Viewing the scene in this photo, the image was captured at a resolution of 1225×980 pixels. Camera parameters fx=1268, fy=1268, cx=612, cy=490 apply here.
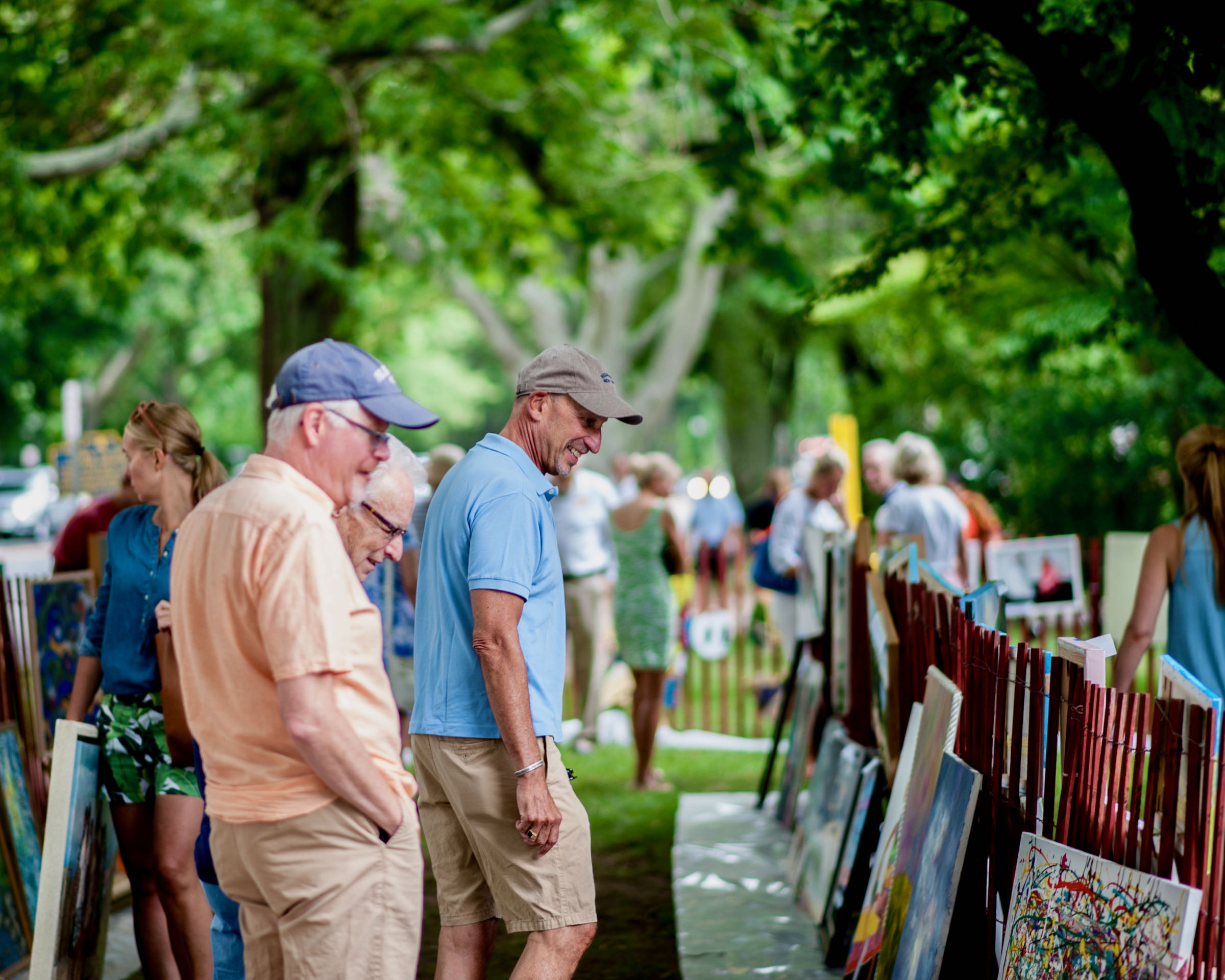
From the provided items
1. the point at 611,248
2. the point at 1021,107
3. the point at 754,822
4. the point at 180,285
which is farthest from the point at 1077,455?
the point at 180,285

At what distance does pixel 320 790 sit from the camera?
244 cm

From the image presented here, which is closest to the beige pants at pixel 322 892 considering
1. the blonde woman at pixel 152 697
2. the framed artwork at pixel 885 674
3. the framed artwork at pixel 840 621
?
the blonde woman at pixel 152 697

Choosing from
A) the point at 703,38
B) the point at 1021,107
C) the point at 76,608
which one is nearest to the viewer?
the point at 1021,107

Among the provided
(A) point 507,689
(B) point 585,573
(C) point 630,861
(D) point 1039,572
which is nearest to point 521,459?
(A) point 507,689

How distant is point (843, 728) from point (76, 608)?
3.66m

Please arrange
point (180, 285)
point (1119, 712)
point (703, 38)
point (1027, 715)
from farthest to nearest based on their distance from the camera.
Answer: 1. point (180, 285)
2. point (703, 38)
3. point (1027, 715)
4. point (1119, 712)

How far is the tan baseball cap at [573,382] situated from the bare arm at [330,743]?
120 centimetres

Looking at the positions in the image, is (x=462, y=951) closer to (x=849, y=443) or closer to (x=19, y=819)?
(x=19, y=819)

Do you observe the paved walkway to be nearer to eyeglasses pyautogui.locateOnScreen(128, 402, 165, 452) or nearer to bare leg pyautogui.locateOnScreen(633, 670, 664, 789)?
bare leg pyautogui.locateOnScreen(633, 670, 664, 789)

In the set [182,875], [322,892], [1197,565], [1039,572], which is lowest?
[182,875]

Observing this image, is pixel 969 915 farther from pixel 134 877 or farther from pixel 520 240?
pixel 520 240

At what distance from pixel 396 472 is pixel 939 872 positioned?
1.88m

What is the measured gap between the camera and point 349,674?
245cm

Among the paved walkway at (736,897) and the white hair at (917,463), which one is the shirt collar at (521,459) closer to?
the paved walkway at (736,897)
